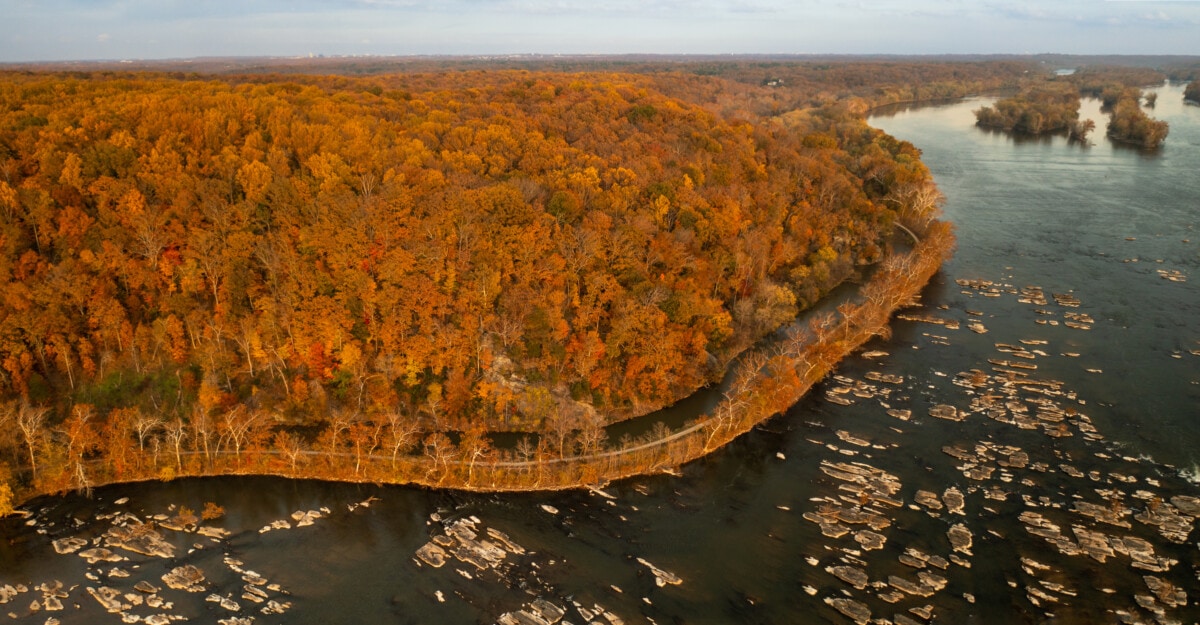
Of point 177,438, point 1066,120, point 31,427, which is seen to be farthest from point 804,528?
point 1066,120

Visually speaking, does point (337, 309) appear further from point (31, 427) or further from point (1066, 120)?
point (1066, 120)

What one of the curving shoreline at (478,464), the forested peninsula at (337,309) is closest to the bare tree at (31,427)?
the forested peninsula at (337,309)

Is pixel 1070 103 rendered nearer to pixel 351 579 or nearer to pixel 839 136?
pixel 839 136

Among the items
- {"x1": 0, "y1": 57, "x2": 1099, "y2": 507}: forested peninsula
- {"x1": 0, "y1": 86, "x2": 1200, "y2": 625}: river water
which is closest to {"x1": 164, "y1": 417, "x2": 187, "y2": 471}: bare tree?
{"x1": 0, "y1": 57, "x2": 1099, "y2": 507}: forested peninsula

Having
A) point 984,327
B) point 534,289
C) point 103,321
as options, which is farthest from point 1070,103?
point 103,321

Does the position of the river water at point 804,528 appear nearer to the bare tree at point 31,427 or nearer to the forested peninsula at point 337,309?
the forested peninsula at point 337,309

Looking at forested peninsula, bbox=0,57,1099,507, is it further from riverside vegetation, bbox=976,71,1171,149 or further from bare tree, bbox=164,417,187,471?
riverside vegetation, bbox=976,71,1171,149
